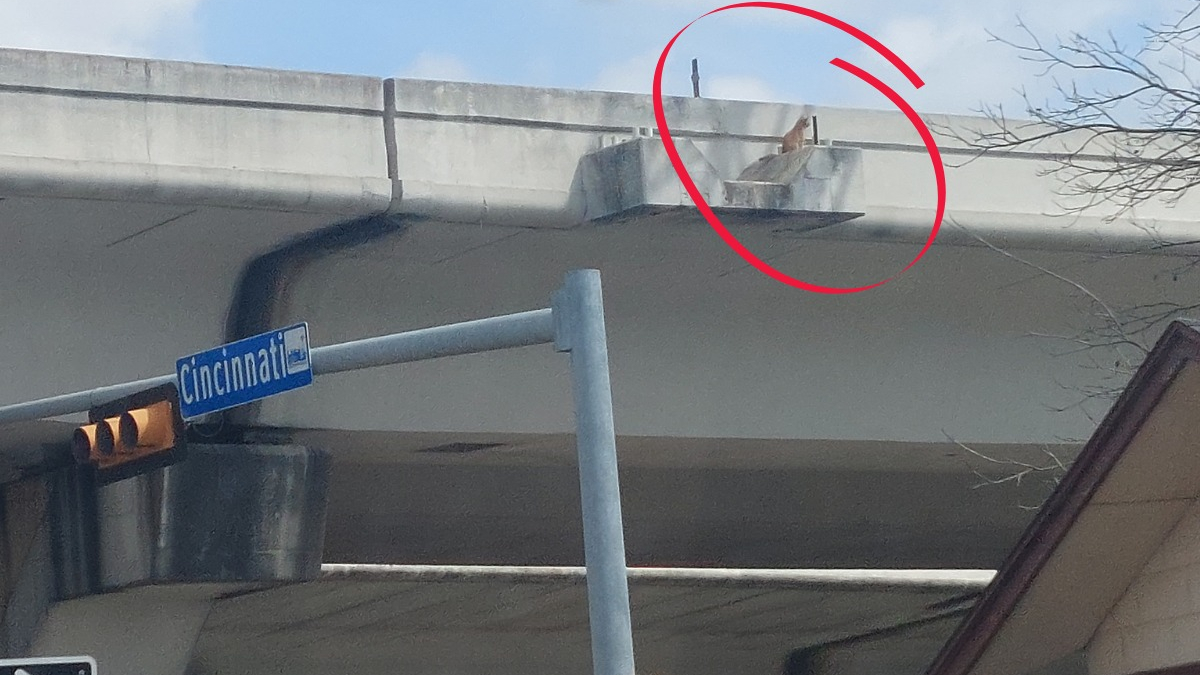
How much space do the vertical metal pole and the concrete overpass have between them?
17.5 ft

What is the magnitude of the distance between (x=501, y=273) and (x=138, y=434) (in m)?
5.66

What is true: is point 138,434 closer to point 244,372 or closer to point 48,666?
point 244,372

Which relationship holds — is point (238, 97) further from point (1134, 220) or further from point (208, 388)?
point (1134, 220)

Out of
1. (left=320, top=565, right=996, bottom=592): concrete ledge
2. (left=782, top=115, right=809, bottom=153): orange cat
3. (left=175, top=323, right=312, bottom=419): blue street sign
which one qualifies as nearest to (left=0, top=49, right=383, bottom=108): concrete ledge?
(left=782, top=115, right=809, bottom=153): orange cat

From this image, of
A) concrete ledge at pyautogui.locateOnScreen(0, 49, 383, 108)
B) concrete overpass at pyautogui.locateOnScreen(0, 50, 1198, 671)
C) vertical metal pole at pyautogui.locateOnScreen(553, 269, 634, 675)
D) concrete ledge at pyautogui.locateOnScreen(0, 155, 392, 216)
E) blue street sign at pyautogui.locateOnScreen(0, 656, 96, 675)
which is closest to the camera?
vertical metal pole at pyautogui.locateOnScreen(553, 269, 634, 675)

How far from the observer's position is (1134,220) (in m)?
16.4

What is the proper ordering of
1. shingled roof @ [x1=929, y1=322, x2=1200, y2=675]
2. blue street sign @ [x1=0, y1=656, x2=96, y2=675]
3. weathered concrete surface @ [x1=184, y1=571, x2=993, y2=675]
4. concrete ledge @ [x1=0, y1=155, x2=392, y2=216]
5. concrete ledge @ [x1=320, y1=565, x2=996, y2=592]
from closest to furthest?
shingled roof @ [x1=929, y1=322, x2=1200, y2=675]
blue street sign @ [x1=0, y1=656, x2=96, y2=675]
concrete ledge @ [x1=0, y1=155, x2=392, y2=216]
concrete ledge @ [x1=320, y1=565, x2=996, y2=592]
weathered concrete surface @ [x1=184, y1=571, x2=993, y2=675]

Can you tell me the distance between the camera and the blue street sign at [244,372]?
9.48 metres

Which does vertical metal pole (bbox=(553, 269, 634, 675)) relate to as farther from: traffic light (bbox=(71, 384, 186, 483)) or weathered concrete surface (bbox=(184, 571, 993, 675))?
weathered concrete surface (bbox=(184, 571, 993, 675))

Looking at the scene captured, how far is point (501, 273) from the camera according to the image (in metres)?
15.3

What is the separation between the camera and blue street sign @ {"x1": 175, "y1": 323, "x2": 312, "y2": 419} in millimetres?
9484

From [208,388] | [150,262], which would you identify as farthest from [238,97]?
[208,388]

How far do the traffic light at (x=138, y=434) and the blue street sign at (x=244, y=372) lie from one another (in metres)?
0.10

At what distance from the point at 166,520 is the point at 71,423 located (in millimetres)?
1115
